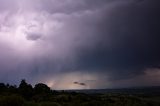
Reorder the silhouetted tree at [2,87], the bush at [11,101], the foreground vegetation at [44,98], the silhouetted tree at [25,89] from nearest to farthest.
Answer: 1. the bush at [11,101]
2. the foreground vegetation at [44,98]
3. the silhouetted tree at [25,89]
4. the silhouetted tree at [2,87]

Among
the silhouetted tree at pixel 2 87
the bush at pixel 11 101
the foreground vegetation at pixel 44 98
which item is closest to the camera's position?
the bush at pixel 11 101

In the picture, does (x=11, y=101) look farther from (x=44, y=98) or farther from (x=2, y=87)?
(x=2, y=87)

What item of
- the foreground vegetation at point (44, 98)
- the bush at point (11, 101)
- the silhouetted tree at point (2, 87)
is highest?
the silhouetted tree at point (2, 87)

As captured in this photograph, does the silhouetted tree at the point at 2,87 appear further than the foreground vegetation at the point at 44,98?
Yes

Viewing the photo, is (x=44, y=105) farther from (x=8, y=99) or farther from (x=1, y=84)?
(x=1, y=84)

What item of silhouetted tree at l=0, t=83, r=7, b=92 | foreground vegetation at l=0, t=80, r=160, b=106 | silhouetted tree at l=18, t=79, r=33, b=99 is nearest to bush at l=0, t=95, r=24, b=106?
foreground vegetation at l=0, t=80, r=160, b=106

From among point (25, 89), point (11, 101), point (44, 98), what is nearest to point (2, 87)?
point (25, 89)

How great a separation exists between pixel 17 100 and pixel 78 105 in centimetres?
2483

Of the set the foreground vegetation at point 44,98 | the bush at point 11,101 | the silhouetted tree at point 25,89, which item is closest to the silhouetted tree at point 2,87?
the foreground vegetation at point 44,98

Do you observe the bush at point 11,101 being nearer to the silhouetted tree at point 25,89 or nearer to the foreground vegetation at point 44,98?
the foreground vegetation at point 44,98

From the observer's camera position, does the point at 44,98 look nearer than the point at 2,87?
Yes

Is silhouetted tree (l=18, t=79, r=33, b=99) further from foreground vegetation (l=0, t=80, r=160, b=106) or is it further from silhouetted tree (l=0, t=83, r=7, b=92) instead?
silhouetted tree (l=0, t=83, r=7, b=92)

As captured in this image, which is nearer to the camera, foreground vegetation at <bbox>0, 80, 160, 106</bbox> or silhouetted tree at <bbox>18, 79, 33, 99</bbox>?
foreground vegetation at <bbox>0, 80, 160, 106</bbox>

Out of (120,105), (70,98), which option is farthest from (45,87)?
(120,105)
